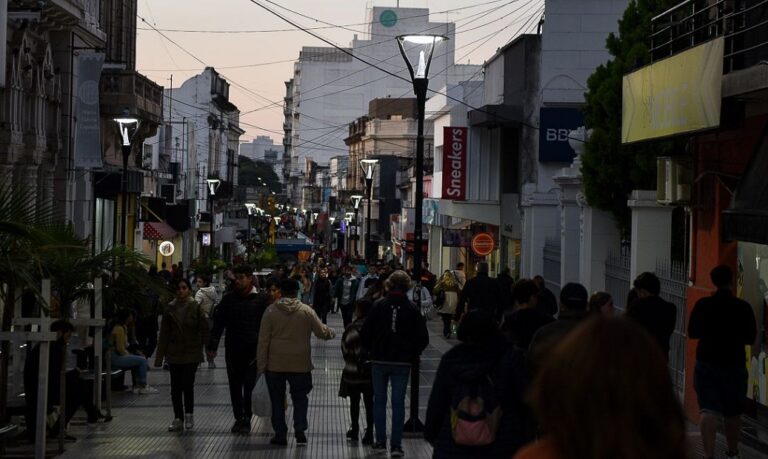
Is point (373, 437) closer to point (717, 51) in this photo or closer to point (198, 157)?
point (717, 51)

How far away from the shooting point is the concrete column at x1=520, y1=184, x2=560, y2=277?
34781 mm

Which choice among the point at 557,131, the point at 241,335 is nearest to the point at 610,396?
the point at 241,335

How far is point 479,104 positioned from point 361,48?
69.7 metres

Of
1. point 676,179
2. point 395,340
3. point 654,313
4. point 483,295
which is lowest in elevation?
point 395,340

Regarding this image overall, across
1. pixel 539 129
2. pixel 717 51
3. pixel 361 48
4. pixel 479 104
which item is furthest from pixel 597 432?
pixel 361 48

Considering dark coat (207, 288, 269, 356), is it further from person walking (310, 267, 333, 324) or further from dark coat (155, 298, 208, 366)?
person walking (310, 267, 333, 324)

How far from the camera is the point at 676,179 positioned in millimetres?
15938

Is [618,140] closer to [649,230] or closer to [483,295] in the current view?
[483,295]

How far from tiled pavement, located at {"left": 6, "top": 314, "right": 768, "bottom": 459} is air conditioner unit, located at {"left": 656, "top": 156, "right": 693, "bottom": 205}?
107 inches

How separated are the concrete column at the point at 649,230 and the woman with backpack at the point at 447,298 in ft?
40.1

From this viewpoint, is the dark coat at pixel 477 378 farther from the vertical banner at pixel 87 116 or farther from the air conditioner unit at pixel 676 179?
the vertical banner at pixel 87 116

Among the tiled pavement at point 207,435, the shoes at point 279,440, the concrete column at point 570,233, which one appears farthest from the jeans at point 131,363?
the concrete column at point 570,233

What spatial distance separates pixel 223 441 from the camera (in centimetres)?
1374

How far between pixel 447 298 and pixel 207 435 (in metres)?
16.8
